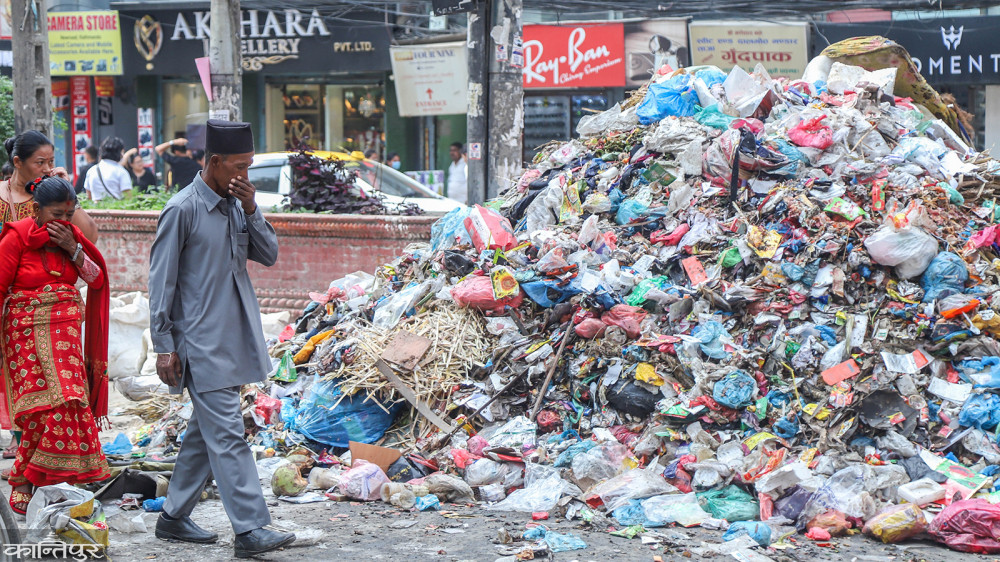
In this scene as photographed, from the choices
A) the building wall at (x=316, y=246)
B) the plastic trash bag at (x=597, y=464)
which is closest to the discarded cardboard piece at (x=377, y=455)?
the plastic trash bag at (x=597, y=464)

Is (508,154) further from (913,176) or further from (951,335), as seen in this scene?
(951,335)

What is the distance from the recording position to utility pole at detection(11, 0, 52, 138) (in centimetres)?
906

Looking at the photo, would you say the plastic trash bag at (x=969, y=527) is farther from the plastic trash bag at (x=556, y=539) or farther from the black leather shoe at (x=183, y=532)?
the black leather shoe at (x=183, y=532)

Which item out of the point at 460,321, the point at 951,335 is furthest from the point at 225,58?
the point at 951,335

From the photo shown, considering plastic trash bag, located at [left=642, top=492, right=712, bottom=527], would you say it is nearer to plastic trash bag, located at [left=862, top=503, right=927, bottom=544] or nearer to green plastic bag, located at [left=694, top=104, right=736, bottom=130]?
plastic trash bag, located at [left=862, top=503, right=927, bottom=544]

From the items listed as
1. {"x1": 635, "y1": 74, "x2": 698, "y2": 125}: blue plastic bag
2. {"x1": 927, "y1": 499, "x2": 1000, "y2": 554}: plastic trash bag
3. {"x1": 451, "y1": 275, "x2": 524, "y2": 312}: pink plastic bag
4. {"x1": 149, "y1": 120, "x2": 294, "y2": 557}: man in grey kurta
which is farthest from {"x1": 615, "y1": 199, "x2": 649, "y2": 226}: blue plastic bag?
{"x1": 149, "y1": 120, "x2": 294, "y2": 557}: man in grey kurta

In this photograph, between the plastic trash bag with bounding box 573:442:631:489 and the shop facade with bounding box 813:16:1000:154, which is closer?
the plastic trash bag with bounding box 573:442:631:489

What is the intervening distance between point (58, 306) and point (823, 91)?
5.38 metres

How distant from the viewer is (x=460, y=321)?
611cm

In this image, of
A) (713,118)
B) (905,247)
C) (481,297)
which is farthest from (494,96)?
(905,247)

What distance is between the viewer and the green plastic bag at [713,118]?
6879 mm

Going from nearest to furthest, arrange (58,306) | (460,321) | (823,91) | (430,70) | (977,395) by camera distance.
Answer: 1. (58,306)
2. (977,395)
3. (460,321)
4. (823,91)
5. (430,70)

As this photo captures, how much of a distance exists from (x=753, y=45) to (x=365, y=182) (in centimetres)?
959

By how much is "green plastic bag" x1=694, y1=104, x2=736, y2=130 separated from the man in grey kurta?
3.62m
